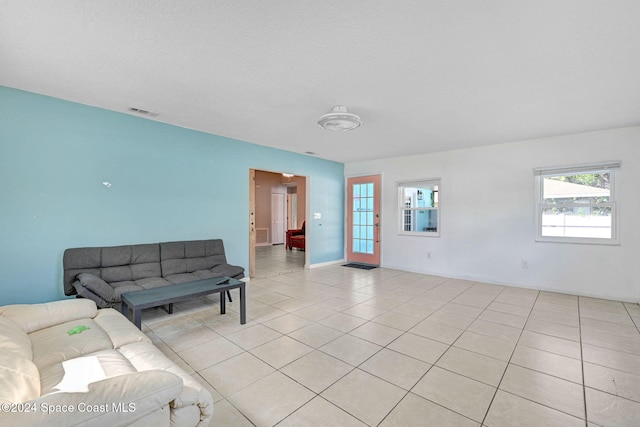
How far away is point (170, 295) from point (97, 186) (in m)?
1.88

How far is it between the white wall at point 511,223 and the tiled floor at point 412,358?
0.54m

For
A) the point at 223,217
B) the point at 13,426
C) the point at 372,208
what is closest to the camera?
the point at 13,426

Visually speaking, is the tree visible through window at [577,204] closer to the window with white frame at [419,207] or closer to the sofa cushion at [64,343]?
the window with white frame at [419,207]

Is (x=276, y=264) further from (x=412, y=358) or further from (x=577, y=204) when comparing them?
(x=577, y=204)

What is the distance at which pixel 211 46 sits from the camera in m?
2.19

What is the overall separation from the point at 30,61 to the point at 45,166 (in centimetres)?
123

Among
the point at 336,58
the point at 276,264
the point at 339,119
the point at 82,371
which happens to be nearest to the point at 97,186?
the point at 82,371

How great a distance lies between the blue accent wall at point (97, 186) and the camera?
3016mm

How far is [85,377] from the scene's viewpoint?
1.43 meters

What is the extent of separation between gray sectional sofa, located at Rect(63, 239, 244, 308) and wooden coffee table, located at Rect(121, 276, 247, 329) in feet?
0.88

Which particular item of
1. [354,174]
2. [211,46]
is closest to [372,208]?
[354,174]

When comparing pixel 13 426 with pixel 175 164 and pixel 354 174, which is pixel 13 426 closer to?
pixel 175 164

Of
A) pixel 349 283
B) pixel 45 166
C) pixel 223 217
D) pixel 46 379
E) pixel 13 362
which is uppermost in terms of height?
pixel 45 166

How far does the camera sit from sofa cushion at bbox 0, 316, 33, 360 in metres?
1.49
